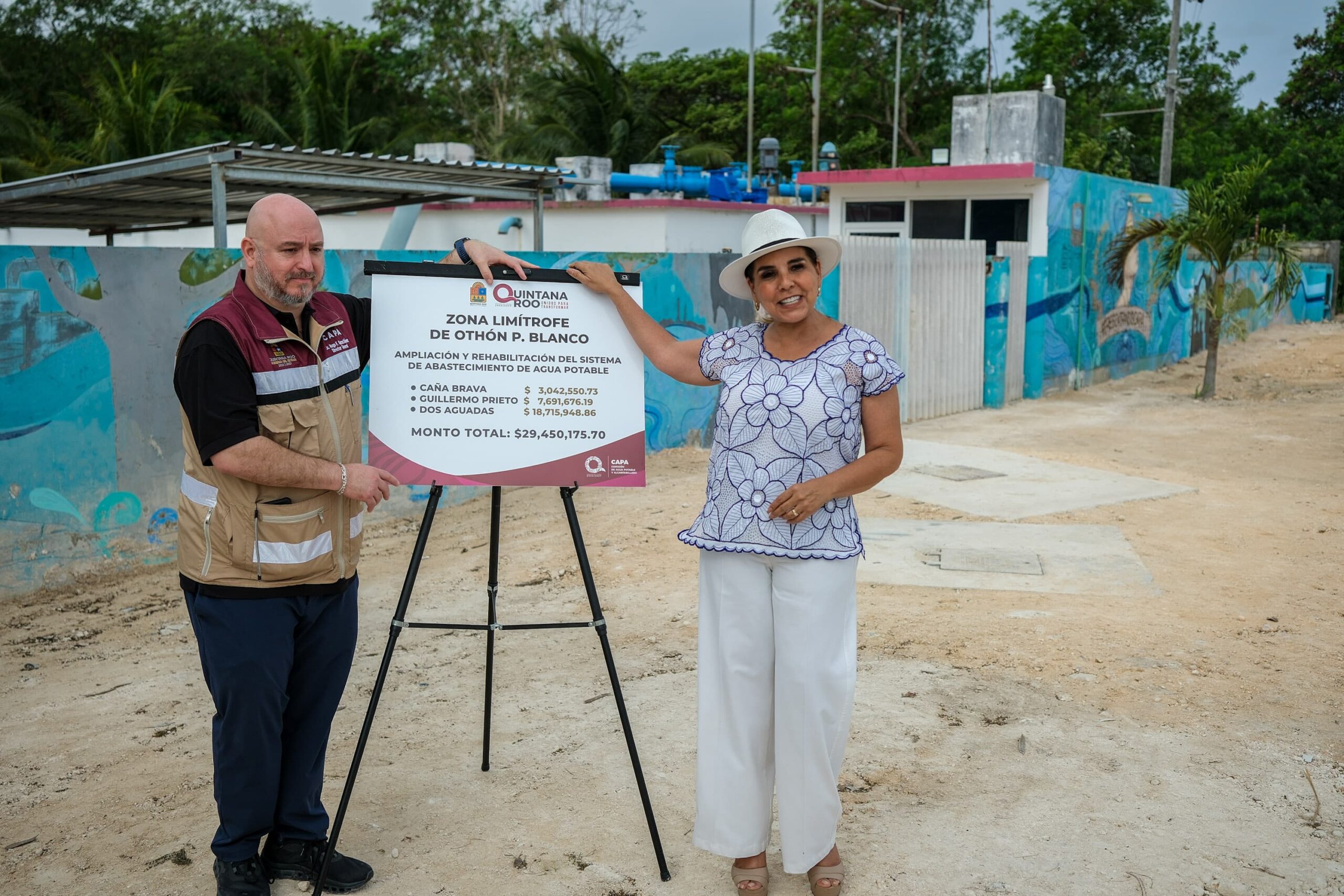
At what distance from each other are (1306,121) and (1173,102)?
655 inches

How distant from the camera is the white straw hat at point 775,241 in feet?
10.7

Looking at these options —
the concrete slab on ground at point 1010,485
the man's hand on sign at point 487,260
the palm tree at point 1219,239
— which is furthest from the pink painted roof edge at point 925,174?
the man's hand on sign at point 487,260

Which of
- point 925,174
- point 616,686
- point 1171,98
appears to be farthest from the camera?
point 1171,98

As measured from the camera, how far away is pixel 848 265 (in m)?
12.1

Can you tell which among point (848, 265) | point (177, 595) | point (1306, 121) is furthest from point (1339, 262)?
point (177, 595)

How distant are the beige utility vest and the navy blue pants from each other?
0.34 feet

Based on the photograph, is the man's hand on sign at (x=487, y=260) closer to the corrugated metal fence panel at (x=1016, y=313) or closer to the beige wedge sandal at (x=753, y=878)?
the beige wedge sandal at (x=753, y=878)

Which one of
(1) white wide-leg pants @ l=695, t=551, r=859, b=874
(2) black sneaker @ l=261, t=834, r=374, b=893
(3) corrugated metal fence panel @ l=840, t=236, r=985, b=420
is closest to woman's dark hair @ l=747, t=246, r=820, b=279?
(1) white wide-leg pants @ l=695, t=551, r=859, b=874

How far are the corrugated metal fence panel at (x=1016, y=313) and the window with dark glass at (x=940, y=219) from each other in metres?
2.12

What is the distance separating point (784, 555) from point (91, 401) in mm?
5205

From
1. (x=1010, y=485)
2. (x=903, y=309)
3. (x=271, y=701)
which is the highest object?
(x=903, y=309)

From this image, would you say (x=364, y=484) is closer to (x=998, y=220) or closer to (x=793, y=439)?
(x=793, y=439)

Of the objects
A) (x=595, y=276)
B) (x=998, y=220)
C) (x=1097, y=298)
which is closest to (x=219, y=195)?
(x=595, y=276)

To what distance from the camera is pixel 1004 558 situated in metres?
7.11
